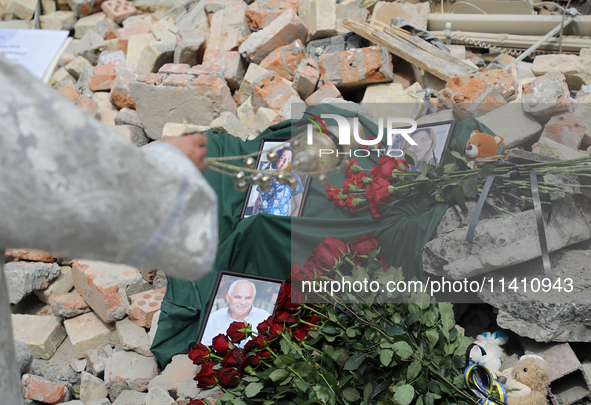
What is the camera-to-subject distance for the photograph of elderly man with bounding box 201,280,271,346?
90.0 inches

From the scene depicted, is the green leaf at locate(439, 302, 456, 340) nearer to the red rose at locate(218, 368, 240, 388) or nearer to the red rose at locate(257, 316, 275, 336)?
the red rose at locate(257, 316, 275, 336)

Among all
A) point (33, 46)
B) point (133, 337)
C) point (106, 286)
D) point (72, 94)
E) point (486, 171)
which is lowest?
point (133, 337)

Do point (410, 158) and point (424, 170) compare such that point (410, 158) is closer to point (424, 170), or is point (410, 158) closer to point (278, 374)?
point (424, 170)

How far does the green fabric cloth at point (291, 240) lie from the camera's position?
237 centimetres

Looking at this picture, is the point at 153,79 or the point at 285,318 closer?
the point at 285,318

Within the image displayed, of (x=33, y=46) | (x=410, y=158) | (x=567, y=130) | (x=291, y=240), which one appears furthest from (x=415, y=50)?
(x=33, y=46)

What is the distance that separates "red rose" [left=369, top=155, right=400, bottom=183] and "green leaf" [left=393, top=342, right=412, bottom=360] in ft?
3.86

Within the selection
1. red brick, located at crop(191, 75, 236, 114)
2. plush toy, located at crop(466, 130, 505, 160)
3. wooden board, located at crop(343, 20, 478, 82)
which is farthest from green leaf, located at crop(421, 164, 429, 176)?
red brick, located at crop(191, 75, 236, 114)

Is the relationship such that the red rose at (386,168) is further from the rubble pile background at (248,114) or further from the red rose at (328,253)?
the red rose at (328,253)

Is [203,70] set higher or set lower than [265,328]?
lower

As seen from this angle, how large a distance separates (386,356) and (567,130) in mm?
2459

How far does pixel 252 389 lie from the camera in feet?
4.91

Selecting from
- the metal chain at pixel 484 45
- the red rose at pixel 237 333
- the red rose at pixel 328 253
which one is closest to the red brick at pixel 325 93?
the metal chain at pixel 484 45

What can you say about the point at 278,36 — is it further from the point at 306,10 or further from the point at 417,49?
the point at 417,49
